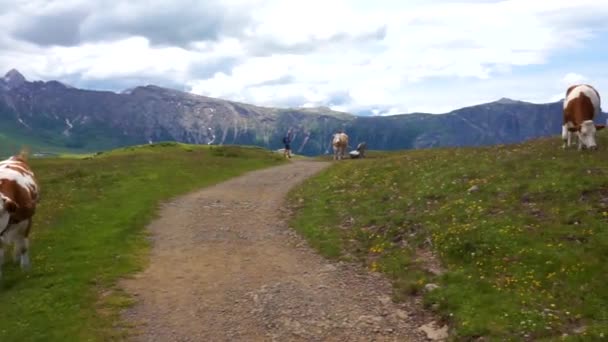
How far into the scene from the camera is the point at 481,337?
14.8m

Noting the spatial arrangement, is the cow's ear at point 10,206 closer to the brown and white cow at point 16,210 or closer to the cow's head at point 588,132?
the brown and white cow at point 16,210

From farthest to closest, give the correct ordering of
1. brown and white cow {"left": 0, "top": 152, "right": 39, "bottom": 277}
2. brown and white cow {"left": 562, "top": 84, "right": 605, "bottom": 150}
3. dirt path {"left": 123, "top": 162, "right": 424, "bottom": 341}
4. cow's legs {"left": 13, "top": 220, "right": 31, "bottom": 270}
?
brown and white cow {"left": 562, "top": 84, "right": 605, "bottom": 150} → cow's legs {"left": 13, "top": 220, "right": 31, "bottom": 270} → brown and white cow {"left": 0, "top": 152, "right": 39, "bottom": 277} → dirt path {"left": 123, "top": 162, "right": 424, "bottom": 341}

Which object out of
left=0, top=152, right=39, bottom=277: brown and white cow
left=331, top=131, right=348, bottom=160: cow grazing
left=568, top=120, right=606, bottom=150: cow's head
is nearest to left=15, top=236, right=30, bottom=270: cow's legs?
left=0, top=152, right=39, bottom=277: brown and white cow

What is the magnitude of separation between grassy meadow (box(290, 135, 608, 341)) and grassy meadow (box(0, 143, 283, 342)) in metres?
8.72

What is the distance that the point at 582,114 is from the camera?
34.3 metres

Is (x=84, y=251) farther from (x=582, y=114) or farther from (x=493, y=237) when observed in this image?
(x=582, y=114)

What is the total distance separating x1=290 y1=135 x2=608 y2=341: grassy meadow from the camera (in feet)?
51.5

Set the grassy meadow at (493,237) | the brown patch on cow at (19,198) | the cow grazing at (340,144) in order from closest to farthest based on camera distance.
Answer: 1. the grassy meadow at (493,237)
2. the brown patch on cow at (19,198)
3. the cow grazing at (340,144)

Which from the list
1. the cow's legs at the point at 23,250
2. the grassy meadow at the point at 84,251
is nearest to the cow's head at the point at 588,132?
the grassy meadow at the point at 84,251

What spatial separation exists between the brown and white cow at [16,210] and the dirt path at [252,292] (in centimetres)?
491

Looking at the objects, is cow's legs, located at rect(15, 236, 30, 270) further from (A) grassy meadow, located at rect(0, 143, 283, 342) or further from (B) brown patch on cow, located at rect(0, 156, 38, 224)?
(B) brown patch on cow, located at rect(0, 156, 38, 224)

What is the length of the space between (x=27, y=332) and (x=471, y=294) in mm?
13028

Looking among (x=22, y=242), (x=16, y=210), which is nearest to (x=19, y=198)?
(x=16, y=210)

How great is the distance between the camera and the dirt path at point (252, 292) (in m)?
16.4
